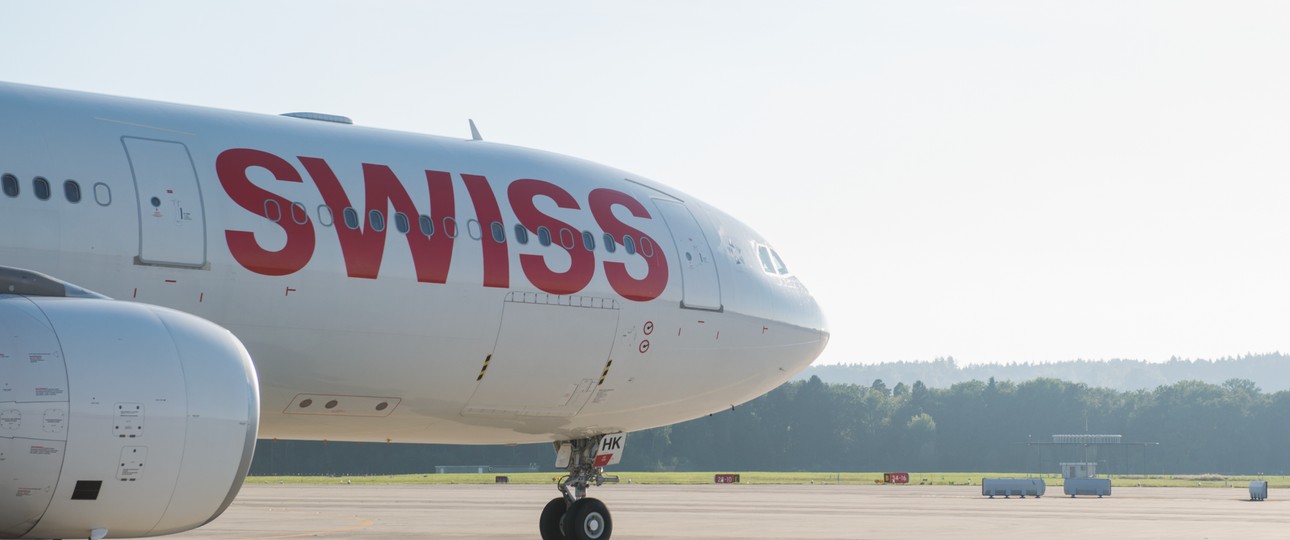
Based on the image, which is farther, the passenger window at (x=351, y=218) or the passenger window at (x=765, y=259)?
the passenger window at (x=765, y=259)

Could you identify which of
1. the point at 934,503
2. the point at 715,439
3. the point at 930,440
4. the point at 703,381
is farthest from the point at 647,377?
the point at 930,440

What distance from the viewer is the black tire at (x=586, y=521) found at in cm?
2025

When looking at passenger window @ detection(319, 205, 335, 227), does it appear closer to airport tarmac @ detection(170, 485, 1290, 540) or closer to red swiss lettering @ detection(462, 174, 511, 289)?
red swiss lettering @ detection(462, 174, 511, 289)

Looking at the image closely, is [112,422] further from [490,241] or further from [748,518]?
[748,518]

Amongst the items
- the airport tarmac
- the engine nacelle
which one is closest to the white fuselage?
the engine nacelle

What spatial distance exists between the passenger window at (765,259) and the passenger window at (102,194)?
9.41m

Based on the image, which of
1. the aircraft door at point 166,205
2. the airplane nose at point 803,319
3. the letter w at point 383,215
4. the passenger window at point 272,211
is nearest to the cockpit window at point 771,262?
the airplane nose at point 803,319

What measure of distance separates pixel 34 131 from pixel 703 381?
353 inches

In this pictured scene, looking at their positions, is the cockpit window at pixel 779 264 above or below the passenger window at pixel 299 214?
above

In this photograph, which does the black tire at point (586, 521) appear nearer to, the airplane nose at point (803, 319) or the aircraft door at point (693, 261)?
the aircraft door at point (693, 261)

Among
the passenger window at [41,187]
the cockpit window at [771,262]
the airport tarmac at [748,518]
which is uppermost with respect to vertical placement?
the cockpit window at [771,262]

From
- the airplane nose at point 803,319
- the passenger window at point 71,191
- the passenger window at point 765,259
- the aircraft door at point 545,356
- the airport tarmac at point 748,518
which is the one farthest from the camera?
the airport tarmac at point 748,518

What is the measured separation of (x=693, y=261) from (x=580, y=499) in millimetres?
3496

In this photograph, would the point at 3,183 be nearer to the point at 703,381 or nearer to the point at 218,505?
the point at 218,505
